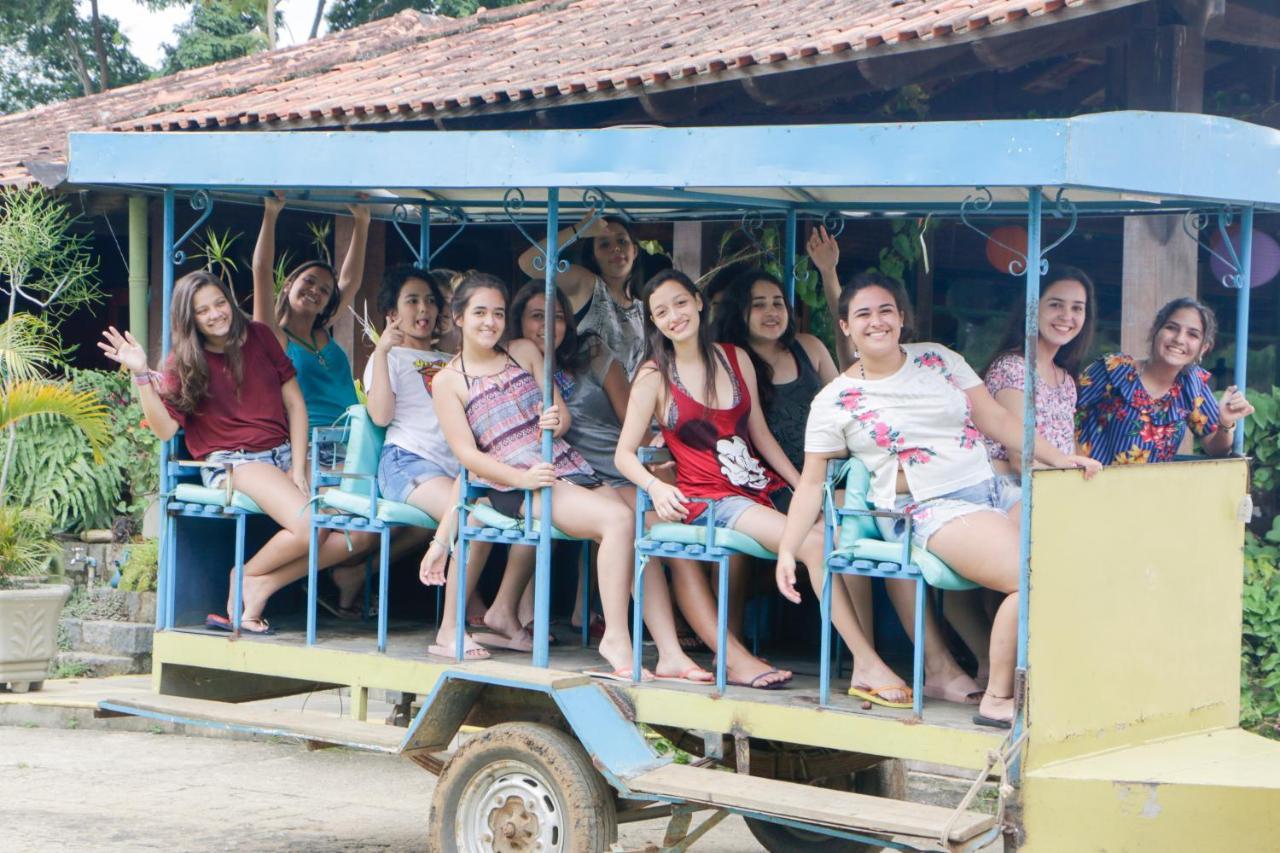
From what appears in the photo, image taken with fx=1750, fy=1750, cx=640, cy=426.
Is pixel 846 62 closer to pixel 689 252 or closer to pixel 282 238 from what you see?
pixel 689 252

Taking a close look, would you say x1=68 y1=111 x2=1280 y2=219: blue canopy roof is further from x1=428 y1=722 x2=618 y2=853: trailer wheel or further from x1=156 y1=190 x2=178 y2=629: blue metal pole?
x1=428 y1=722 x2=618 y2=853: trailer wheel

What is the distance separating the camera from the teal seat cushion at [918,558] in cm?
465

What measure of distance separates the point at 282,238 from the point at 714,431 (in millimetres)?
8428

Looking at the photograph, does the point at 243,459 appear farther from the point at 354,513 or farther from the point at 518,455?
the point at 518,455

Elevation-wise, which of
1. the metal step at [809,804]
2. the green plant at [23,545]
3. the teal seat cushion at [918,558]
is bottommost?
the metal step at [809,804]

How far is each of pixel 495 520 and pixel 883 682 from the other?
1302mm

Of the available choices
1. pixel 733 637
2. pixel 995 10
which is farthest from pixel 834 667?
pixel 995 10

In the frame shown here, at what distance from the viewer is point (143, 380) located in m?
5.68

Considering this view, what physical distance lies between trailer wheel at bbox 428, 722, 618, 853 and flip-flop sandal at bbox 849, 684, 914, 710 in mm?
771

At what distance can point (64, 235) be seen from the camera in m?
12.5

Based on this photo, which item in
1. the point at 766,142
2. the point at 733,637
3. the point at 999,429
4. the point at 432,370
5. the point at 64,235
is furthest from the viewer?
the point at 64,235

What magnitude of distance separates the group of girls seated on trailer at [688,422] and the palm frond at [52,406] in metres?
3.99

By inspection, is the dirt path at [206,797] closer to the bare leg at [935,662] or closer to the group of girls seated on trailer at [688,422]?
the group of girls seated on trailer at [688,422]

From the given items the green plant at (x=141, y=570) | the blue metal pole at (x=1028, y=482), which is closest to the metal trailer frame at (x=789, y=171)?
the blue metal pole at (x=1028, y=482)
